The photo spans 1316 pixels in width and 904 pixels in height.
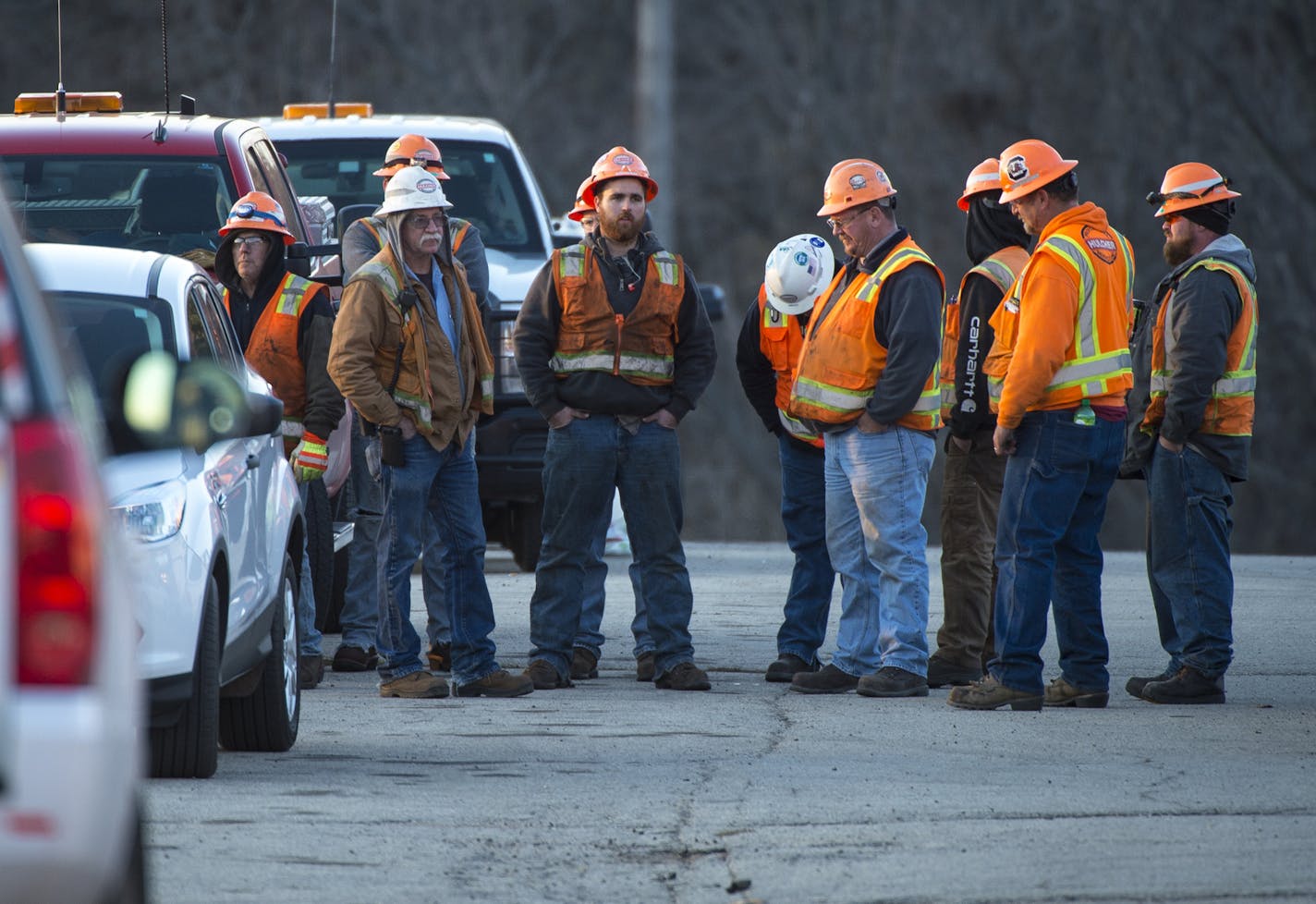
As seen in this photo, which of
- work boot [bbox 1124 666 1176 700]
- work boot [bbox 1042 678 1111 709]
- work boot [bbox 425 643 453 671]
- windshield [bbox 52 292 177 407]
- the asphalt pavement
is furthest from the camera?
work boot [bbox 425 643 453 671]

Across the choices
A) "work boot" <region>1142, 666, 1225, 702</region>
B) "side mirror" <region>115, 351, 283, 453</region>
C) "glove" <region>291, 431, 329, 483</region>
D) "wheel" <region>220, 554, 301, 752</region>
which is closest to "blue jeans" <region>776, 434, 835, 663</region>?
"work boot" <region>1142, 666, 1225, 702</region>

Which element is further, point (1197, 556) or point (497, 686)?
point (497, 686)

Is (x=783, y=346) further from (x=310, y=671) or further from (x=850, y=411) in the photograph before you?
(x=310, y=671)

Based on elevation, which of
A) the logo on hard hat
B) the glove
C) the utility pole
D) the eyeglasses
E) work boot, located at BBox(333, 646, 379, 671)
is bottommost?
work boot, located at BBox(333, 646, 379, 671)

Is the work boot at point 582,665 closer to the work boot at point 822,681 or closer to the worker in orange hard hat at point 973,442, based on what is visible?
the work boot at point 822,681

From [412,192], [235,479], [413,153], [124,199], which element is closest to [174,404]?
[235,479]

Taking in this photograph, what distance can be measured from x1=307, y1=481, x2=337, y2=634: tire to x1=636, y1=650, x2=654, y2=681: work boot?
145 centimetres

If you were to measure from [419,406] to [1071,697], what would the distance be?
283 cm

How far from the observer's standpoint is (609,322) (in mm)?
9461

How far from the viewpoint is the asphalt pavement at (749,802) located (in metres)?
5.79

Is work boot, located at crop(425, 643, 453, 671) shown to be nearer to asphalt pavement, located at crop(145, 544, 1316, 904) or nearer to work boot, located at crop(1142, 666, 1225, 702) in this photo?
asphalt pavement, located at crop(145, 544, 1316, 904)

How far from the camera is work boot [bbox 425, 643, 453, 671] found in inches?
401

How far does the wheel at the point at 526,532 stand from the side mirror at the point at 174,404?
349 inches

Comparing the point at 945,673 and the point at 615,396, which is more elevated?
the point at 615,396
